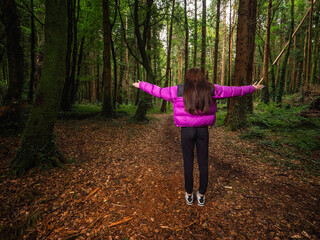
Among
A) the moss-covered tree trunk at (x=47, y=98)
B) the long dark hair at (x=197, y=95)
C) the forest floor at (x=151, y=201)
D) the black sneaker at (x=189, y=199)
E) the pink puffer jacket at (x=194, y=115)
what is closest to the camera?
the forest floor at (x=151, y=201)

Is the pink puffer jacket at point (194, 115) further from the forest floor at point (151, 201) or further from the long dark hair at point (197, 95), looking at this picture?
the forest floor at point (151, 201)

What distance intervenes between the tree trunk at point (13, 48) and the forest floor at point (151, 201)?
2.28m

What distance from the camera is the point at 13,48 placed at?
5.68m

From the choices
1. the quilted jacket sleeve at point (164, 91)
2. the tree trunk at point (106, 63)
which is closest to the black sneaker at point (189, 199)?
the quilted jacket sleeve at point (164, 91)

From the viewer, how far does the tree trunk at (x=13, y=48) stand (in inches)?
217

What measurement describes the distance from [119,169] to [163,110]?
14.3 meters

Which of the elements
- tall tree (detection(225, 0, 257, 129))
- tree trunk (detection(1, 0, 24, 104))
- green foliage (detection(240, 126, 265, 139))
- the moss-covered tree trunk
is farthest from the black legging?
tree trunk (detection(1, 0, 24, 104))

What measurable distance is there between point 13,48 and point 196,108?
762 cm

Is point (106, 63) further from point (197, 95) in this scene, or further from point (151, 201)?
point (151, 201)

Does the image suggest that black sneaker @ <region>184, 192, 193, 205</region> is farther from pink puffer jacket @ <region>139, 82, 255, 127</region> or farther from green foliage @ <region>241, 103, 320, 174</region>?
green foliage @ <region>241, 103, 320, 174</region>

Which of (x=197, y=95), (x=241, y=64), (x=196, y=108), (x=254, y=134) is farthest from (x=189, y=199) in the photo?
(x=241, y=64)

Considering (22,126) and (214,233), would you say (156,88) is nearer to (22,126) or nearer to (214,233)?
(214,233)

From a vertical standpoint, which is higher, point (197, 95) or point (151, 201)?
point (197, 95)

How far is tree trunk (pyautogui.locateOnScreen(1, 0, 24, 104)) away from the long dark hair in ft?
22.1
